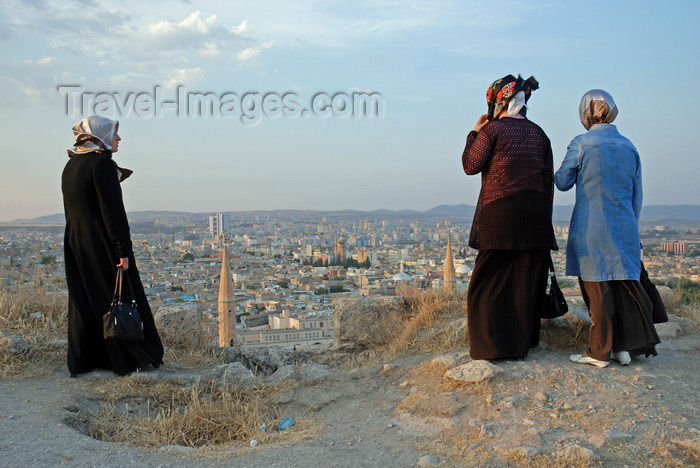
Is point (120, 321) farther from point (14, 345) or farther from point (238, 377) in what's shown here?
point (14, 345)

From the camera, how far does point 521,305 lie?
4.10 metres

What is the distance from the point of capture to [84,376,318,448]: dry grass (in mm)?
3426

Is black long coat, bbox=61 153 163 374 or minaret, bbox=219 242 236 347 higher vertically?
black long coat, bbox=61 153 163 374

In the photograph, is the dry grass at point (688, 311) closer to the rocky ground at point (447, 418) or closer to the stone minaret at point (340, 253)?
the rocky ground at point (447, 418)

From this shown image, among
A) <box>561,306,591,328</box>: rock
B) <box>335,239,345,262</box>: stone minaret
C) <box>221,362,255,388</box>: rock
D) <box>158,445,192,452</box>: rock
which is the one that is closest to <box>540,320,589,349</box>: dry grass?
<box>561,306,591,328</box>: rock

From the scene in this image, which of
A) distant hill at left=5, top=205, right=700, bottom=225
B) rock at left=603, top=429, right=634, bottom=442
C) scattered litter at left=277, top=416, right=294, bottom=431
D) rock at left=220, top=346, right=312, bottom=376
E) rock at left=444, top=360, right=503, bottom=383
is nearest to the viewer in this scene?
rock at left=603, top=429, right=634, bottom=442

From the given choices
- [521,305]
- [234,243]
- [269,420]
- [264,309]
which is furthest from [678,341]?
[234,243]

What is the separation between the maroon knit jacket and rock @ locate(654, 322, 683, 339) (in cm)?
247

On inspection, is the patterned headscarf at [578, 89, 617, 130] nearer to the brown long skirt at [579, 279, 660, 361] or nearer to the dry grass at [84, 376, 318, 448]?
the brown long skirt at [579, 279, 660, 361]

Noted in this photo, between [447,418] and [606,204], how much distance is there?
6.58ft

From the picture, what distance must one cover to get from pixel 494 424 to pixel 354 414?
97cm

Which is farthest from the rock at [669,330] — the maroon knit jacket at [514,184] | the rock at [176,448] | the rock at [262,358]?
the rock at [176,448]

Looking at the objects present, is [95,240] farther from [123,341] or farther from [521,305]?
[521,305]

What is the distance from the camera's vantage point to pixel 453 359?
13.8ft
